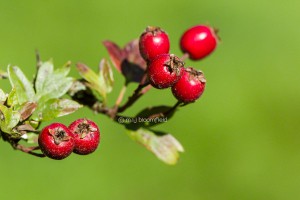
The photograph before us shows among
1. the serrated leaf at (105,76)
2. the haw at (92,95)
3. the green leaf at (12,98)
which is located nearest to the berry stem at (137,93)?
the haw at (92,95)

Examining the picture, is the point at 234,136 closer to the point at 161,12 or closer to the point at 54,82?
the point at 161,12

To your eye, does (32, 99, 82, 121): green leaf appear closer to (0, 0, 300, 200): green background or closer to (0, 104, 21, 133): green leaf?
(0, 104, 21, 133): green leaf

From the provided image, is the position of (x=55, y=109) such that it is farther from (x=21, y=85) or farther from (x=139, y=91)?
(x=139, y=91)

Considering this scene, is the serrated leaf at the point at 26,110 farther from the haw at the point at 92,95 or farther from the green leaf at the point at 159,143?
the green leaf at the point at 159,143

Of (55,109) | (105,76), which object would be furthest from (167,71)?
(105,76)

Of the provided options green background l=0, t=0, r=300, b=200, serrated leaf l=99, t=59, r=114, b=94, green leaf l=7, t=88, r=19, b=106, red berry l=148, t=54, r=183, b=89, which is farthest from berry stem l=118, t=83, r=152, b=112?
green background l=0, t=0, r=300, b=200
